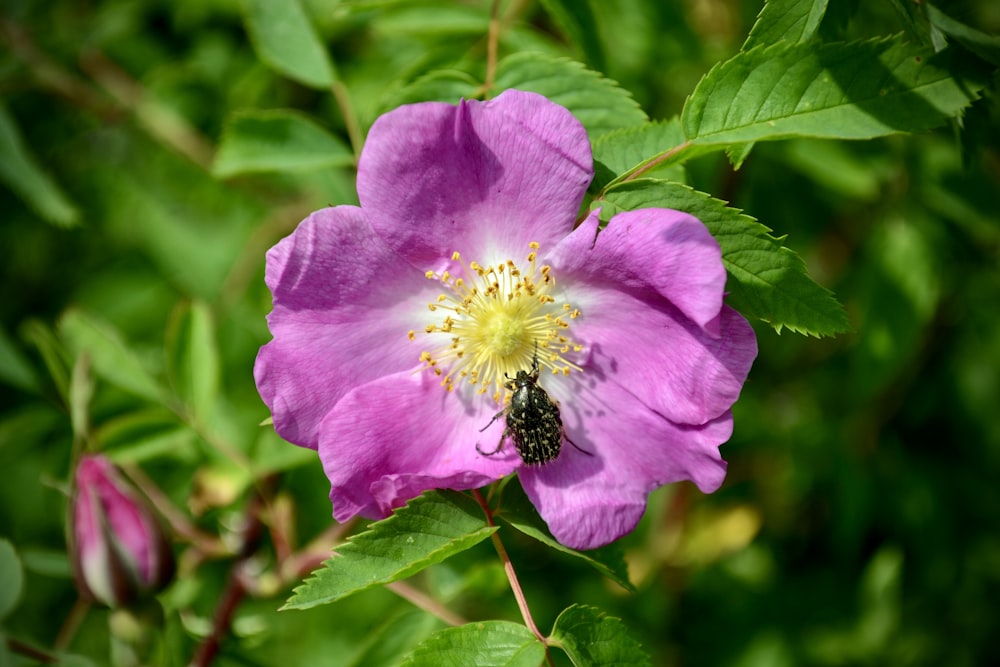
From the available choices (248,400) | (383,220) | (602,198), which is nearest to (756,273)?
(602,198)

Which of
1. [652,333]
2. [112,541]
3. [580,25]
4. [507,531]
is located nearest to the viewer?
[652,333]

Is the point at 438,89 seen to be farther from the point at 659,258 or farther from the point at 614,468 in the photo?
the point at 614,468

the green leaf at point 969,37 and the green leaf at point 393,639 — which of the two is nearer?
the green leaf at point 969,37

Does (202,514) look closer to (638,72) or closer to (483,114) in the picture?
(483,114)

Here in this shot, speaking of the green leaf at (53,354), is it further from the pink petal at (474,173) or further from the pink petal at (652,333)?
the pink petal at (652,333)

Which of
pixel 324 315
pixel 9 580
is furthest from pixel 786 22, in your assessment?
pixel 9 580

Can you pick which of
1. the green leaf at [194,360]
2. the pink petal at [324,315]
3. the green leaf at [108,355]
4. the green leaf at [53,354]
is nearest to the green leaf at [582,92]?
the pink petal at [324,315]

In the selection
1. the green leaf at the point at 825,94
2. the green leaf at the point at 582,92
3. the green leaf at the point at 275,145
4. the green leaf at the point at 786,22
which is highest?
the green leaf at the point at 786,22
